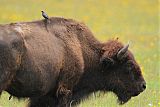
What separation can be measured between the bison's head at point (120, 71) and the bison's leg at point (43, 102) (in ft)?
4.08

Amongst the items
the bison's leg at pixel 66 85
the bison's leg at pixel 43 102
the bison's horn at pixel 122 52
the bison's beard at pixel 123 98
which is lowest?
the bison's beard at pixel 123 98

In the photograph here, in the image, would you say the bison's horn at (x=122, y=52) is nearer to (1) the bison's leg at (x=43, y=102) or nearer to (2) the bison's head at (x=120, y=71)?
(2) the bison's head at (x=120, y=71)

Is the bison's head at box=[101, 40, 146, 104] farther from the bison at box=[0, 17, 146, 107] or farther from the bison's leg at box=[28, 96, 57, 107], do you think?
the bison's leg at box=[28, 96, 57, 107]

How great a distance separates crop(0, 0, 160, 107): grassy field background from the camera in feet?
62.3

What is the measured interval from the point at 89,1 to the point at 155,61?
18.2 m

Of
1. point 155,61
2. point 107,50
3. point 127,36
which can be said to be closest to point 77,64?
point 107,50

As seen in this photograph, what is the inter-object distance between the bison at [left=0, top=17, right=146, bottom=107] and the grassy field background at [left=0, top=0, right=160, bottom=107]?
248cm

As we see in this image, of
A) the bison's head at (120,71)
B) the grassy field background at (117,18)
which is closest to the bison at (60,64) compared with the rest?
the bison's head at (120,71)

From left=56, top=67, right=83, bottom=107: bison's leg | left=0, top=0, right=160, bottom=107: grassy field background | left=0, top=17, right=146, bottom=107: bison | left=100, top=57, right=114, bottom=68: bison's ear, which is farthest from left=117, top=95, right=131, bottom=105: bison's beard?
left=0, top=0, right=160, bottom=107: grassy field background

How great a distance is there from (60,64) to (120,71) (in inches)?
64.1

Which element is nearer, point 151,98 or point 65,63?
point 65,63

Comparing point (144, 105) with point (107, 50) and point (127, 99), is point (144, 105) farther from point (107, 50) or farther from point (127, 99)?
point (107, 50)

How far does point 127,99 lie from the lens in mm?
10773

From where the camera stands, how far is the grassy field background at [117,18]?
19.0 meters
